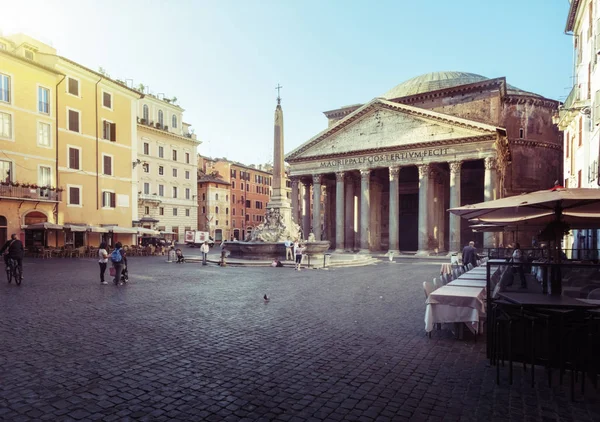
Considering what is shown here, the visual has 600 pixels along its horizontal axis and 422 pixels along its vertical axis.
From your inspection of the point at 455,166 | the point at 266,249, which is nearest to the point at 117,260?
the point at 266,249

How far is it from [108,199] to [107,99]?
308 inches

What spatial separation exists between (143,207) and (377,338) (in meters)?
40.7

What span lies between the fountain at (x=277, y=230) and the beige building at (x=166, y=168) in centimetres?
2261

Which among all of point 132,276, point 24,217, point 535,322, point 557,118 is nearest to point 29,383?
point 535,322

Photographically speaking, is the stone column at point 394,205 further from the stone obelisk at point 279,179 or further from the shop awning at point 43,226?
the shop awning at point 43,226

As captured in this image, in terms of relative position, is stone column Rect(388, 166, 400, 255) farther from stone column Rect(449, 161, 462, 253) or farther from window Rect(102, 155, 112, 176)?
window Rect(102, 155, 112, 176)

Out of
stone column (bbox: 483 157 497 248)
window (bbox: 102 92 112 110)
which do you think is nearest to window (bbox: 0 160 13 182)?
window (bbox: 102 92 112 110)

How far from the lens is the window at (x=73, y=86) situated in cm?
2753

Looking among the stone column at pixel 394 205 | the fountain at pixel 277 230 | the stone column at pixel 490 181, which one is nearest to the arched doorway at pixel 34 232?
the fountain at pixel 277 230

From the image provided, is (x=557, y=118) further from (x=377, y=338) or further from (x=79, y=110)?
(x=79, y=110)

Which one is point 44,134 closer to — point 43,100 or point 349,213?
point 43,100

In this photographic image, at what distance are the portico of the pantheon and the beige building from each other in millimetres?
15147

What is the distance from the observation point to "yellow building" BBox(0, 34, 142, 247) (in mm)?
24109

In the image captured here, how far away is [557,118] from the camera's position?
2572 cm
